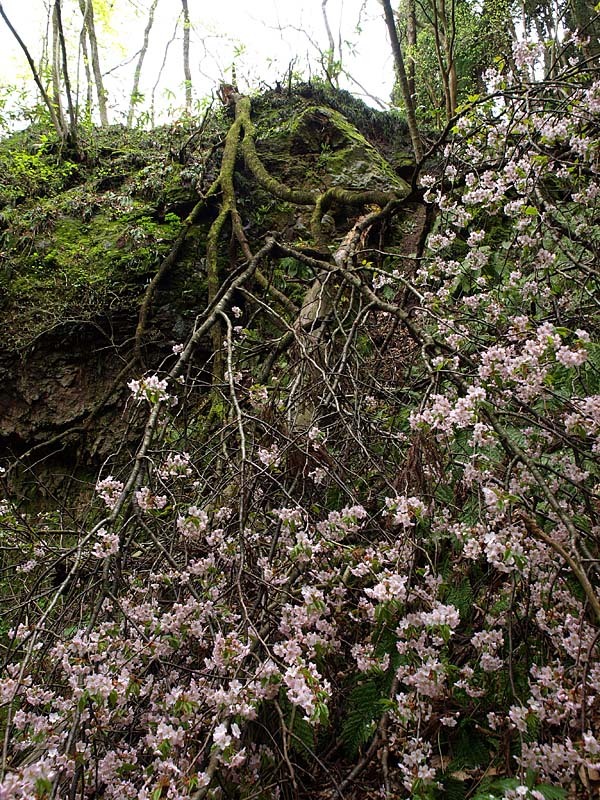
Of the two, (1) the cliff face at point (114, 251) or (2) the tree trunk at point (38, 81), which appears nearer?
(2) the tree trunk at point (38, 81)

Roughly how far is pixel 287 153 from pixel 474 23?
558 cm

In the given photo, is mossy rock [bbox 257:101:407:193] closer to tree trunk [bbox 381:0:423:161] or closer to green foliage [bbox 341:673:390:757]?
tree trunk [bbox 381:0:423:161]

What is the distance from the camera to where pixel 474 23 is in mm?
8414

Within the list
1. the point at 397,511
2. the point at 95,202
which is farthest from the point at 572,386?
the point at 95,202

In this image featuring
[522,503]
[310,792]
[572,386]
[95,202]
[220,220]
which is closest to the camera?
[522,503]

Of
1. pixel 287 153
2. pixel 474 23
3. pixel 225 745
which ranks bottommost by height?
pixel 225 745

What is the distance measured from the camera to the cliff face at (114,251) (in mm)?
4348

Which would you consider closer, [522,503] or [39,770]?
[39,770]

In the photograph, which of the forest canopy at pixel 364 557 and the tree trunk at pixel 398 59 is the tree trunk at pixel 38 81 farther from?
the tree trunk at pixel 398 59

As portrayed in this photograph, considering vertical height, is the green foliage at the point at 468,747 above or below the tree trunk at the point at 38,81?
below

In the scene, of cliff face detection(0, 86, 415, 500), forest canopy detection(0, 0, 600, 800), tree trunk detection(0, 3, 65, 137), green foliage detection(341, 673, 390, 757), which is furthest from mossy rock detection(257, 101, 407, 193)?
green foliage detection(341, 673, 390, 757)

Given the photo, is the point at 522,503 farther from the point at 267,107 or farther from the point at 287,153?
the point at 267,107

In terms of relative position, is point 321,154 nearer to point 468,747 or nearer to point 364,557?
point 364,557

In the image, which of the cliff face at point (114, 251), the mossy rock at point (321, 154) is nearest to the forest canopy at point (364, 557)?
the cliff face at point (114, 251)
